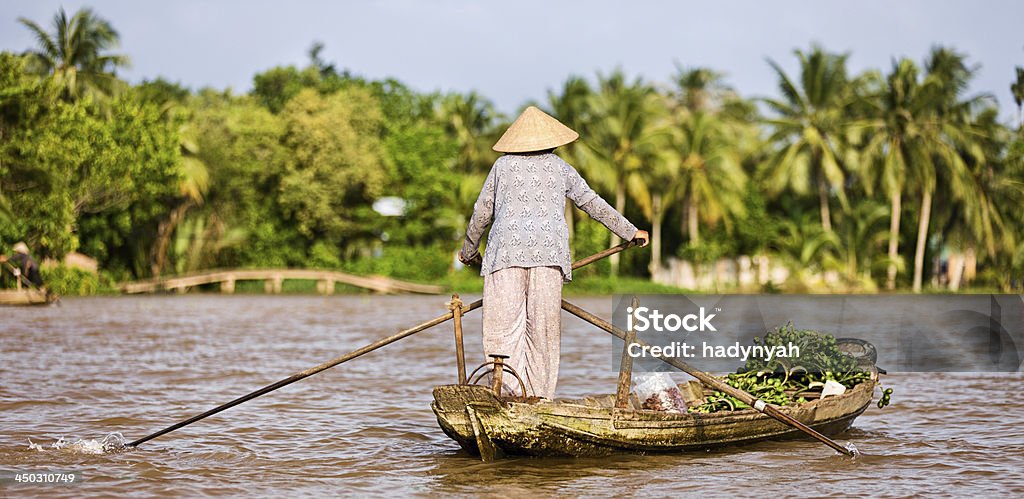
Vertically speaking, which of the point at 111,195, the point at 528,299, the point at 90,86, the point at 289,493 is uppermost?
the point at 90,86

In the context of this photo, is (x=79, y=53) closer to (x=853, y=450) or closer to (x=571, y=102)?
(x=571, y=102)

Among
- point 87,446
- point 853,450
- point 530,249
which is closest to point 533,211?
point 530,249

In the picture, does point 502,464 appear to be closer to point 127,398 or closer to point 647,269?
point 127,398

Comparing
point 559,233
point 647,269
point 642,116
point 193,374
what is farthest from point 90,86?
point 559,233

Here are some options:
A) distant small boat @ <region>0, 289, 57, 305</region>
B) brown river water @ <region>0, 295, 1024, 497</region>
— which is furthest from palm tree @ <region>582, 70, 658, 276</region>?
brown river water @ <region>0, 295, 1024, 497</region>

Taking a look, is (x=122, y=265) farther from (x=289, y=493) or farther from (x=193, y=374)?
(x=289, y=493)

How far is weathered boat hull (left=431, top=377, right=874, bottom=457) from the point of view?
18.1ft

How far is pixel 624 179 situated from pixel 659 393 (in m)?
24.9

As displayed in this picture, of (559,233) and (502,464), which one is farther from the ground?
(559,233)

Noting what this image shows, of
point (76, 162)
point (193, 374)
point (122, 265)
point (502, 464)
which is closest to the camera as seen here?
point (502, 464)

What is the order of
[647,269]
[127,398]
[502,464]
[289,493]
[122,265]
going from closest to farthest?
[289,493]
[502,464]
[127,398]
[122,265]
[647,269]

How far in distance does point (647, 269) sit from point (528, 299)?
28244mm

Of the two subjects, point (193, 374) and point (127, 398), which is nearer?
point (127, 398)

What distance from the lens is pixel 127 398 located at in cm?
850
